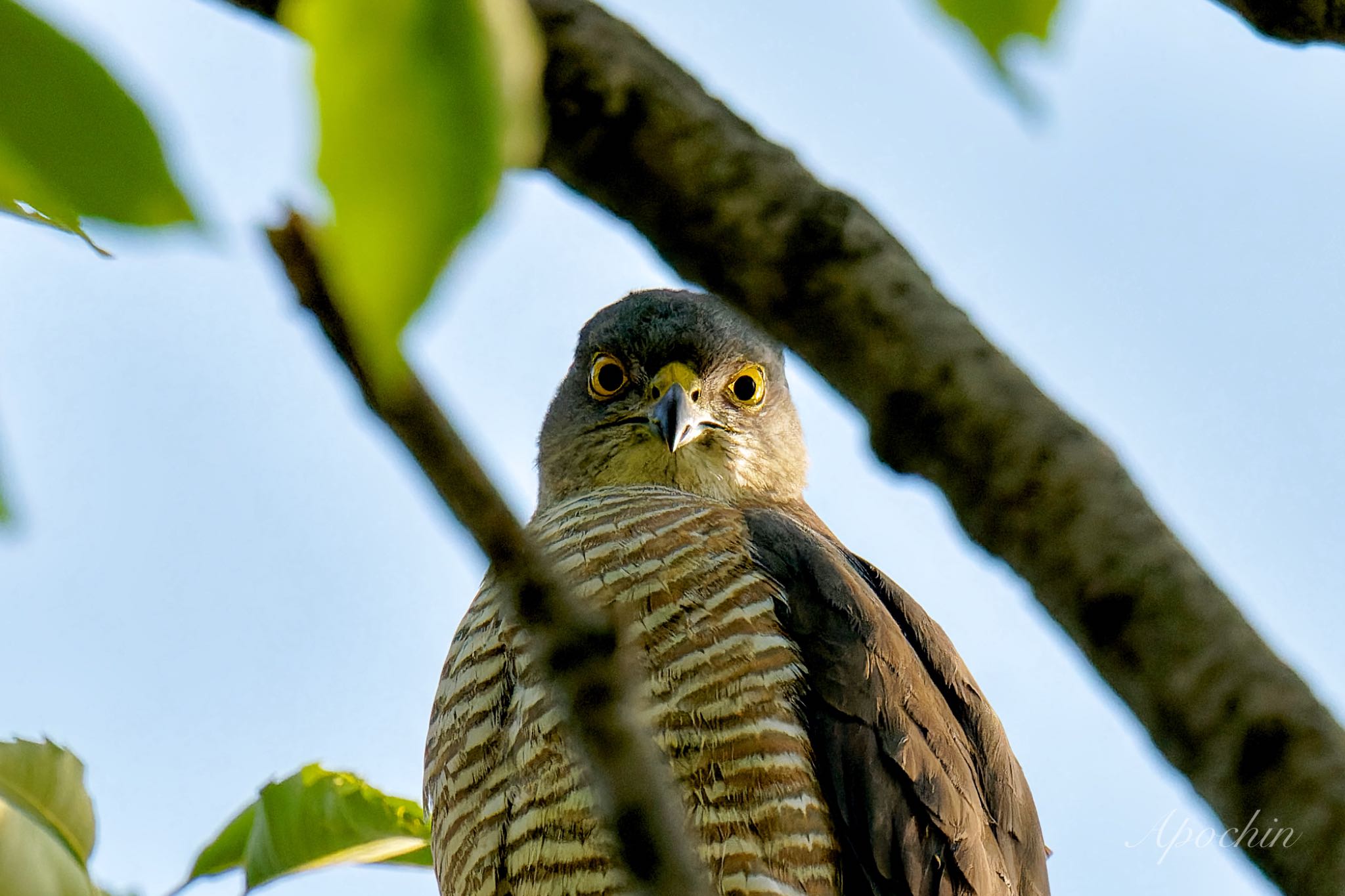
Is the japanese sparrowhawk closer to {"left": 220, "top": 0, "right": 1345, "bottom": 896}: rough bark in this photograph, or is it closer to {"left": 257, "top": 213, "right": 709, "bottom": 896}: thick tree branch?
{"left": 220, "top": 0, "right": 1345, "bottom": 896}: rough bark

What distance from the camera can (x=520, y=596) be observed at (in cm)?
108

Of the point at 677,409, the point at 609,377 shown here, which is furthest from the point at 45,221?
the point at 609,377

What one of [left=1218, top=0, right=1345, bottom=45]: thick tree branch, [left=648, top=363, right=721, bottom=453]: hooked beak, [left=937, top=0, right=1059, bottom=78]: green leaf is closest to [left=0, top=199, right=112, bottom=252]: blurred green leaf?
[left=937, top=0, right=1059, bottom=78]: green leaf

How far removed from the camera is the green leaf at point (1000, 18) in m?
1.02

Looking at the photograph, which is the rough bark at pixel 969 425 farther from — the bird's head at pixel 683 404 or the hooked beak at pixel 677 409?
the bird's head at pixel 683 404

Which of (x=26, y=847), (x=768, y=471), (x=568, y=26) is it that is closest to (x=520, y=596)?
(x=568, y=26)

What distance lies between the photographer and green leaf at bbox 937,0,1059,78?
102cm

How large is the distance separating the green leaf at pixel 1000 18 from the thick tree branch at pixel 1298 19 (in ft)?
4.25

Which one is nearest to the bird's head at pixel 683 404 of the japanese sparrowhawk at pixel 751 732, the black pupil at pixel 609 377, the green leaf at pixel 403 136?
the black pupil at pixel 609 377

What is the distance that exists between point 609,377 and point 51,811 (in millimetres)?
3817

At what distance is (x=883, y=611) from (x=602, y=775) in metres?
4.06

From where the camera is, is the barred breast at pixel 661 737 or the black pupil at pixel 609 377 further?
the black pupil at pixel 609 377

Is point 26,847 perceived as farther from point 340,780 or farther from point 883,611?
point 883,611

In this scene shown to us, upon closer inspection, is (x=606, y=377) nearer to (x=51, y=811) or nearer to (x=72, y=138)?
(x=51, y=811)
